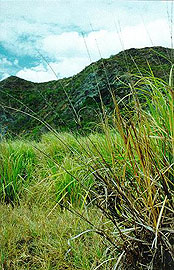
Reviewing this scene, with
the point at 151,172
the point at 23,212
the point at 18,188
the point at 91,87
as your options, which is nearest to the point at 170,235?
the point at 151,172

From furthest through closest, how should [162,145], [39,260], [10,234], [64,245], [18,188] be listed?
[18,188] → [10,234] → [64,245] → [39,260] → [162,145]

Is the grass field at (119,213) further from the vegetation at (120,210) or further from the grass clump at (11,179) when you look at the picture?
the grass clump at (11,179)

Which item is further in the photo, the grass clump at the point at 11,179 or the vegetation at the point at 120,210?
the grass clump at the point at 11,179

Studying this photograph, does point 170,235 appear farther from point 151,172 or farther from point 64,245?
point 64,245

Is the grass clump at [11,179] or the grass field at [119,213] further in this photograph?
the grass clump at [11,179]

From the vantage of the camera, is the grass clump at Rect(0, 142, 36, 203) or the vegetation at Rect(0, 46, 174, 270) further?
the grass clump at Rect(0, 142, 36, 203)

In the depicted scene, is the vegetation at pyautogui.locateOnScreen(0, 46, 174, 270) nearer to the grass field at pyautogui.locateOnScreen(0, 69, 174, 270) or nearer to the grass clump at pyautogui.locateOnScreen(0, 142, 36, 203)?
the grass field at pyautogui.locateOnScreen(0, 69, 174, 270)

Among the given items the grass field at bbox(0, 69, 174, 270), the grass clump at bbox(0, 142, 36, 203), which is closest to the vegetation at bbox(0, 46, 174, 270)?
the grass field at bbox(0, 69, 174, 270)

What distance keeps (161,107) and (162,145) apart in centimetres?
22

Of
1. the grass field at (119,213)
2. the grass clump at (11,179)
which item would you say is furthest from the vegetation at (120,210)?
the grass clump at (11,179)

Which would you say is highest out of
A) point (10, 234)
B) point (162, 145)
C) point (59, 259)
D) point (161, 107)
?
point (161, 107)

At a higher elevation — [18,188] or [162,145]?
[162,145]

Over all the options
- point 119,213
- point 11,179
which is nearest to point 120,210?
point 119,213

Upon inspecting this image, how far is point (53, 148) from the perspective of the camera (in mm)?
3834
